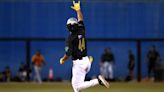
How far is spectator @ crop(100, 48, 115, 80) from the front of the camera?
2633 cm

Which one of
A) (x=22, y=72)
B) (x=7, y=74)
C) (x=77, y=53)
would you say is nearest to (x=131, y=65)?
(x=22, y=72)

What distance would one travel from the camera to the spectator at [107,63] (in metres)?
26.3

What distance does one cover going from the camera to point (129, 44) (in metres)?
28.4

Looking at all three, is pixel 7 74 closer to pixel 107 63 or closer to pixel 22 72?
pixel 22 72

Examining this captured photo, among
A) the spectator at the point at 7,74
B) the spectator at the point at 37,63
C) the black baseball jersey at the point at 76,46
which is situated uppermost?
the black baseball jersey at the point at 76,46

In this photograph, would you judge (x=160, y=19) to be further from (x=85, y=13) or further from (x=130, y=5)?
(x=85, y=13)

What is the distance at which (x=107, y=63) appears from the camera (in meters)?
26.3

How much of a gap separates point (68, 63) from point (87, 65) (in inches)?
591

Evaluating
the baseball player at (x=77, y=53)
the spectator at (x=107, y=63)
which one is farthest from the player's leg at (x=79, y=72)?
the spectator at (x=107, y=63)

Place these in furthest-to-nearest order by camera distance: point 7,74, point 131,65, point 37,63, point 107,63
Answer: point 7,74 < point 131,65 < point 107,63 < point 37,63

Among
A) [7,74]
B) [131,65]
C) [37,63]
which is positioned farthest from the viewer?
[7,74]

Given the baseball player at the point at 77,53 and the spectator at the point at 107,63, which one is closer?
the baseball player at the point at 77,53

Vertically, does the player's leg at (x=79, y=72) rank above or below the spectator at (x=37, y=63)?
above

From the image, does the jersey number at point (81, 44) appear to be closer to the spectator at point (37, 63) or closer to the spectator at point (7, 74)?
the spectator at point (37, 63)
